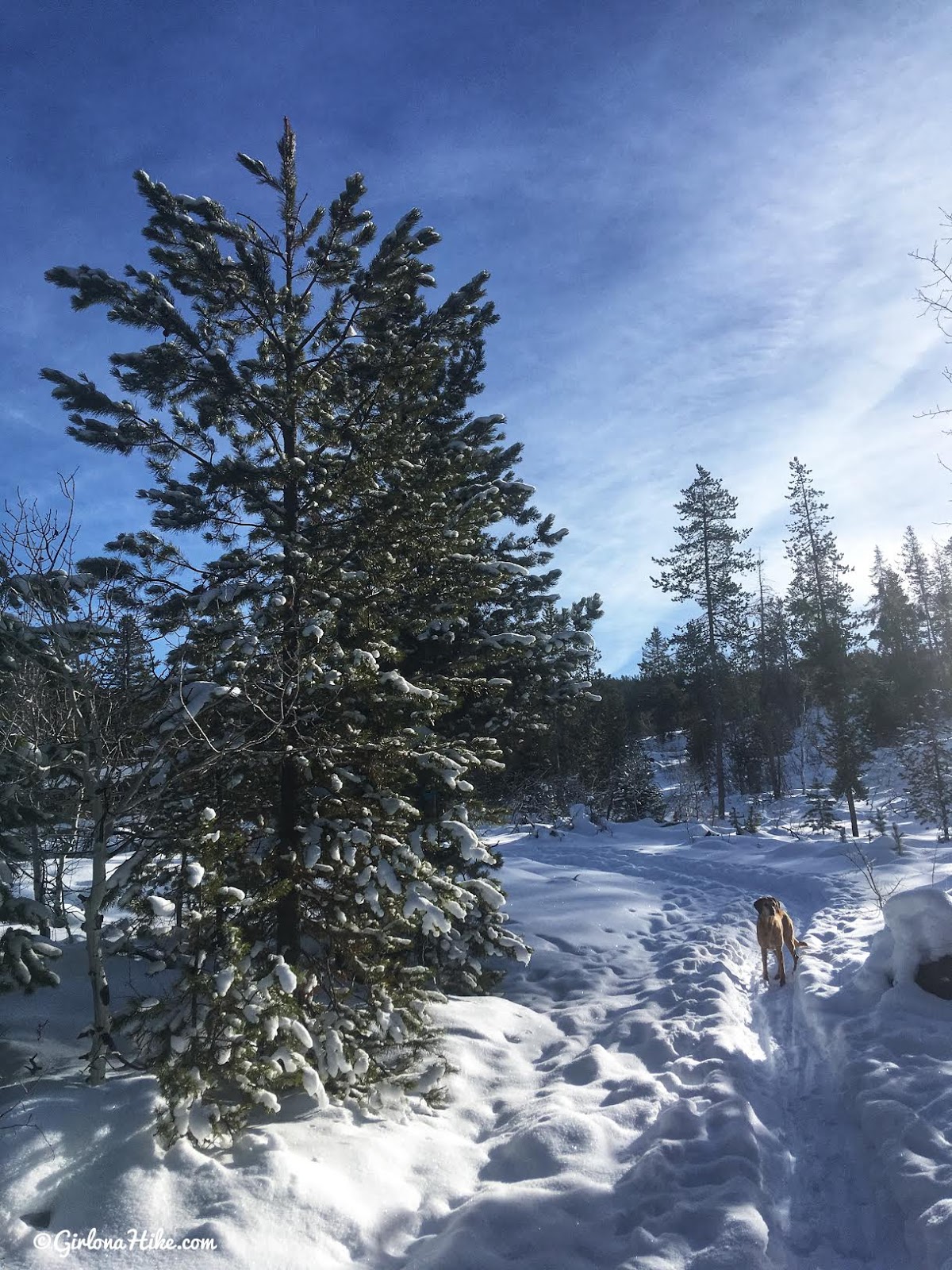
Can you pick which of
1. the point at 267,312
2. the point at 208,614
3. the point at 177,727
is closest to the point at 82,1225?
the point at 177,727

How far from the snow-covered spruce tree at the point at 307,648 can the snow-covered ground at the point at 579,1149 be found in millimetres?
483

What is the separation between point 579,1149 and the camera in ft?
16.0

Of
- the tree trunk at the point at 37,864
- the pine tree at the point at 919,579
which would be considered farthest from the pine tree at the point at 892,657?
the tree trunk at the point at 37,864

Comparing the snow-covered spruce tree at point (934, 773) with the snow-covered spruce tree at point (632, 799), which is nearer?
the snow-covered spruce tree at point (934, 773)

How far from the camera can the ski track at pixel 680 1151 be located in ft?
12.7

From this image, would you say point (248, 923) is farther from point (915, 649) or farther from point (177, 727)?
point (915, 649)

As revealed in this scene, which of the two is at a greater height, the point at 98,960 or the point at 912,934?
the point at 98,960

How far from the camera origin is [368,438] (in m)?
7.04

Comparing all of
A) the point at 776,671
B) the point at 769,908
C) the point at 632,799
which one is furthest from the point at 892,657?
the point at 769,908

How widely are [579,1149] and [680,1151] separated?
71 centimetres

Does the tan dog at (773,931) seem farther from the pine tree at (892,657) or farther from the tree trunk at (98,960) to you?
the pine tree at (892,657)

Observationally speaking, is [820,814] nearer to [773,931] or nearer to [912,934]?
[773,931]

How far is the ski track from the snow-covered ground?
0.02 m

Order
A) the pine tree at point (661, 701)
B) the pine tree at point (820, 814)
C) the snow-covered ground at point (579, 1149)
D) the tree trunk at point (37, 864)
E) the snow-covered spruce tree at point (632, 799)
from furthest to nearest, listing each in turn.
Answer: the pine tree at point (661, 701), the snow-covered spruce tree at point (632, 799), the pine tree at point (820, 814), the tree trunk at point (37, 864), the snow-covered ground at point (579, 1149)
